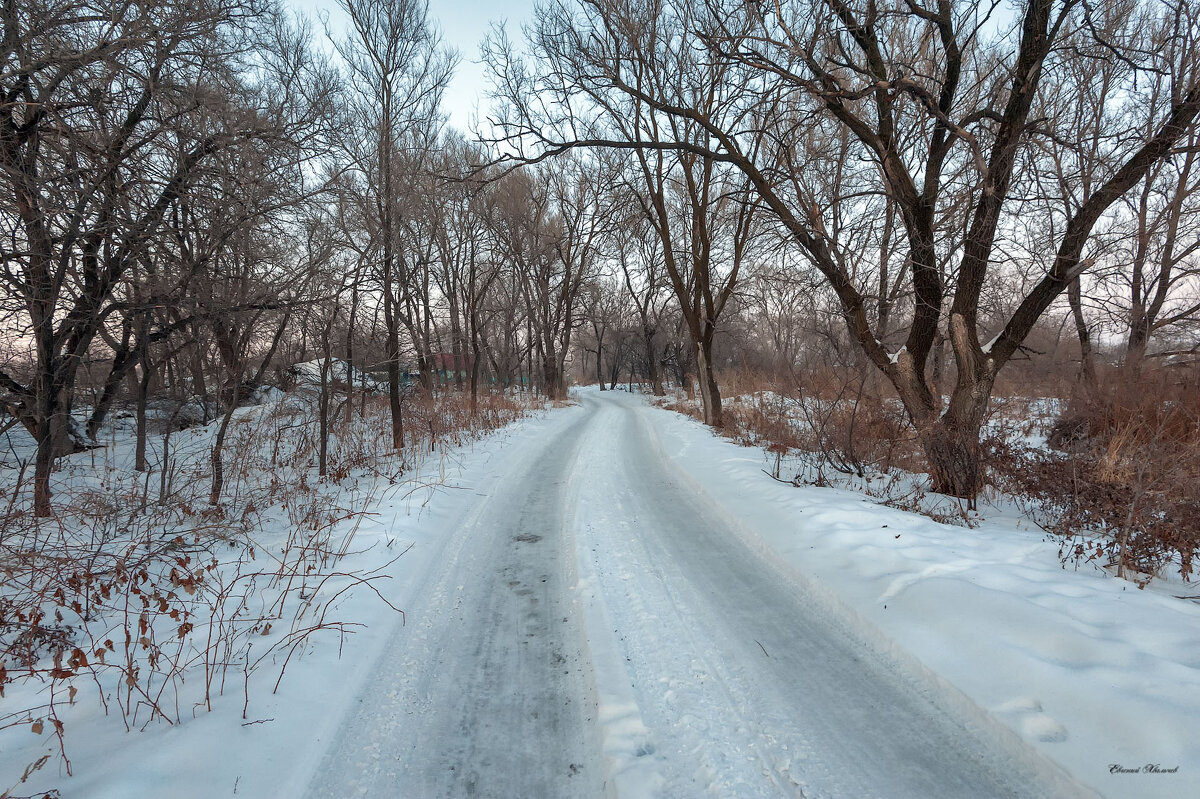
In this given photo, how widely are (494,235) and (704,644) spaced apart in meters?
22.0

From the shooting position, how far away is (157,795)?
5.89ft

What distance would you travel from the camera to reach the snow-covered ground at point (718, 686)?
1.97 metres

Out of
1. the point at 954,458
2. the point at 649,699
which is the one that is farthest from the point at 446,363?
the point at 649,699

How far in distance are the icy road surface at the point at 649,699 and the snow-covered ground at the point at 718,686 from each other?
0.5 inches

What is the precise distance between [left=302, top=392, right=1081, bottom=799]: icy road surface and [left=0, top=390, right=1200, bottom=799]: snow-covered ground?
0.01 m

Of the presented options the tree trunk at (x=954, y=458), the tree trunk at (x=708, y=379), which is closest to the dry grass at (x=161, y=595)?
the tree trunk at (x=954, y=458)

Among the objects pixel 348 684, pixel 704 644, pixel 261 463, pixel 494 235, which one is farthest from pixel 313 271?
pixel 494 235

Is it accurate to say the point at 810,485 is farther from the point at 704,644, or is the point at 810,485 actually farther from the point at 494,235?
the point at 494,235

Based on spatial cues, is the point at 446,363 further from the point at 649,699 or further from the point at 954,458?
the point at 649,699

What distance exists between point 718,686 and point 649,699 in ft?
1.25

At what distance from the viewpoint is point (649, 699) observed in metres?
2.43

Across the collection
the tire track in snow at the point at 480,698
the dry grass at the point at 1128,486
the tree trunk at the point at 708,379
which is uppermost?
the tree trunk at the point at 708,379

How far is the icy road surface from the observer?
2.01 m

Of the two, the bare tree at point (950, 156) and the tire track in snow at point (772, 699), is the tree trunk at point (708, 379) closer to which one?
the bare tree at point (950, 156)
